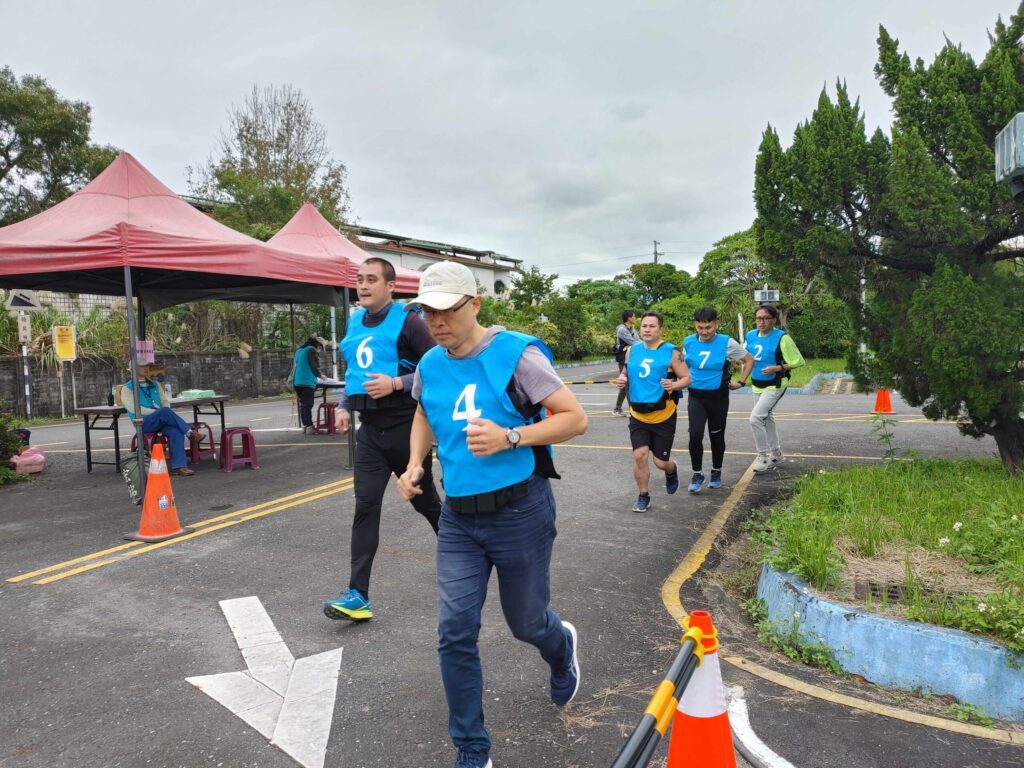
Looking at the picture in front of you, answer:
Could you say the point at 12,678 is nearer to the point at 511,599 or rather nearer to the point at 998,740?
the point at 511,599

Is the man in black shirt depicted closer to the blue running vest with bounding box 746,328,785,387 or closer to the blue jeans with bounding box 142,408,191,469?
the blue running vest with bounding box 746,328,785,387

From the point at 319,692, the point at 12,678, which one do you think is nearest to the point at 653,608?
the point at 319,692

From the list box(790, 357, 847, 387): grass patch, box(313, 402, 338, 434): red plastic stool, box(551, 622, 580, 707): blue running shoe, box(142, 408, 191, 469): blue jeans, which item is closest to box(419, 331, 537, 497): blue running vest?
box(551, 622, 580, 707): blue running shoe

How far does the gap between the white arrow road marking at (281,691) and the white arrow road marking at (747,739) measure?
170cm

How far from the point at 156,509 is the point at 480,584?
4.52m

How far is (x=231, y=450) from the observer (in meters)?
9.52

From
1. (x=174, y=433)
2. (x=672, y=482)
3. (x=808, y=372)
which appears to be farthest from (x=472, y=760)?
(x=808, y=372)

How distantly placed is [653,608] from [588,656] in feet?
2.77

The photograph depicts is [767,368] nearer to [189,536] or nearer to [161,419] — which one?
[189,536]

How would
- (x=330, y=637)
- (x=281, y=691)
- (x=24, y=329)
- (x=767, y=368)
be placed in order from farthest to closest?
→ 1. (x=24, y=329)
2. (x=767, y=368)
3. (x=330, y=637)
4. (x=281, y=691)

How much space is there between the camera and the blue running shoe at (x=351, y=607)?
4.15 m

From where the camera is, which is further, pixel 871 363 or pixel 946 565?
pixel 871 363

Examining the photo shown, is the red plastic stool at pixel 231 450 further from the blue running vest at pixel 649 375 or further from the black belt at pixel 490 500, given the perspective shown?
the black belt at pixel 490 500

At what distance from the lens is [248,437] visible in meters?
9.64
